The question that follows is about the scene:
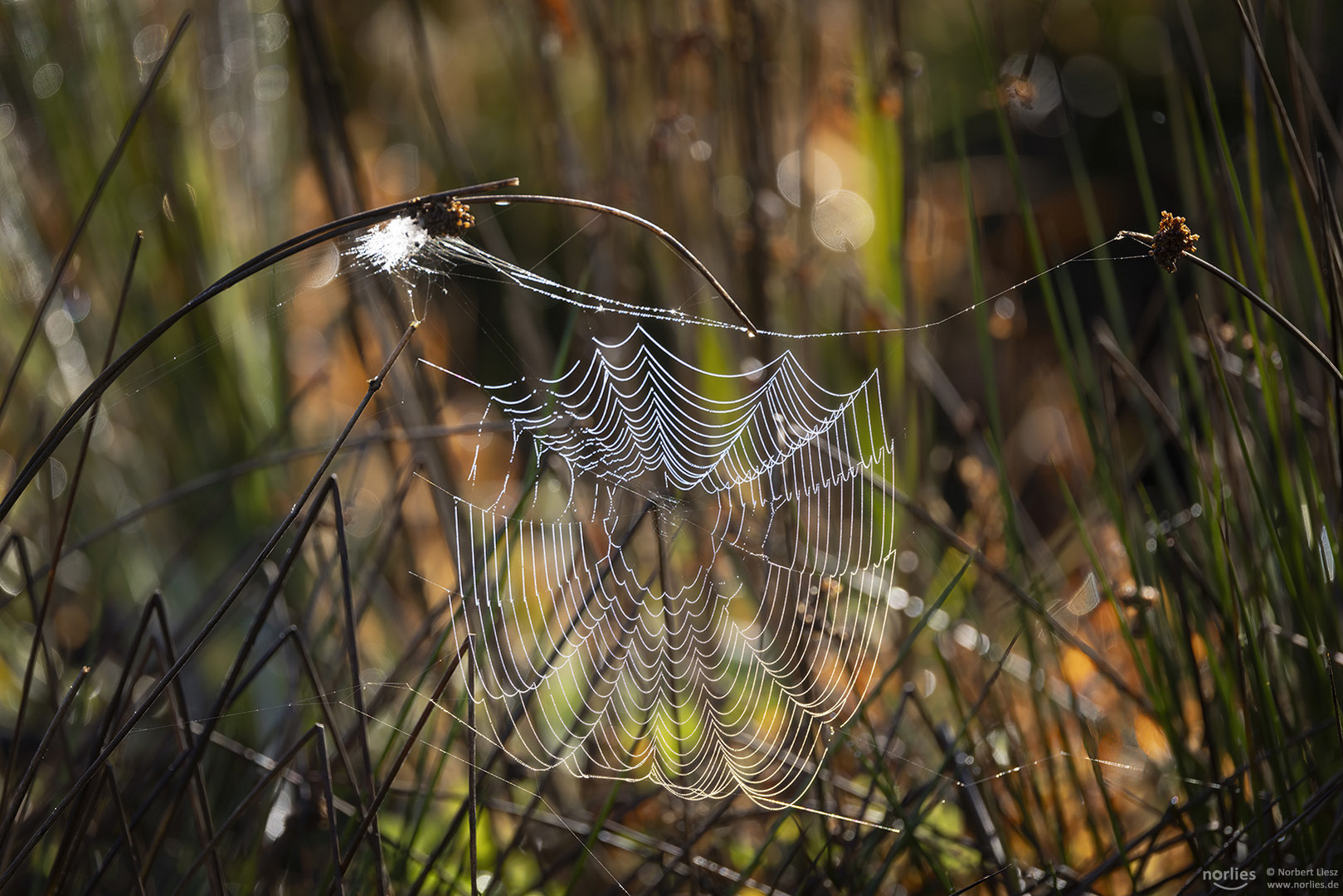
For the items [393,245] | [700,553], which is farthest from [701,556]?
[393,245]

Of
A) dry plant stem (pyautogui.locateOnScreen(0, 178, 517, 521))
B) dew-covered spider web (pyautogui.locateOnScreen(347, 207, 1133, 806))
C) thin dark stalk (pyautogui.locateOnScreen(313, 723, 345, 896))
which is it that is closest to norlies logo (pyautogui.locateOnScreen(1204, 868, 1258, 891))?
dew-covered spider web (pyautogui.locateOnScreen(347, 207, 1133, 806))

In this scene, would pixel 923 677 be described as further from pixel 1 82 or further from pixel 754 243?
pixel 1 82

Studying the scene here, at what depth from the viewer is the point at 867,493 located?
1.56 meters

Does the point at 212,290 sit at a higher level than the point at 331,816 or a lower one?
higher

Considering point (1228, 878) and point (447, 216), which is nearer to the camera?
point (447, 216)

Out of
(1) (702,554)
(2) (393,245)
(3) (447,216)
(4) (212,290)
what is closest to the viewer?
(4) (212,290)

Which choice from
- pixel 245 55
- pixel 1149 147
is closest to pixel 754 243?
pixel 245 55

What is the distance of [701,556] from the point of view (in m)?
1.57

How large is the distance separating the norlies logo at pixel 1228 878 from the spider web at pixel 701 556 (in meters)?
0.44

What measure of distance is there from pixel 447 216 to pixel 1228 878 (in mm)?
945

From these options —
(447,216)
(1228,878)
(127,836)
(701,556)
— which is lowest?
(1228,878)

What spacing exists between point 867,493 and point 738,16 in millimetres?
772

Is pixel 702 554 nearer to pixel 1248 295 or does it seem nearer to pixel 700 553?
pixel 700 553

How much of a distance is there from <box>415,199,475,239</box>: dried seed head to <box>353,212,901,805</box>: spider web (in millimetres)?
527
